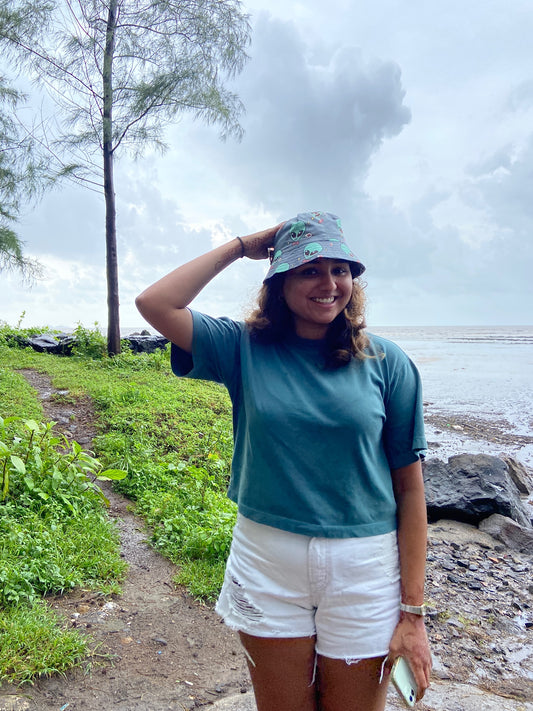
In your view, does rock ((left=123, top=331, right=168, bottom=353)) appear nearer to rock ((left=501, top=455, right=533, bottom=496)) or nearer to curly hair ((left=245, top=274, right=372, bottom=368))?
rock ((left=501, top=455, right=533, bottom=496))

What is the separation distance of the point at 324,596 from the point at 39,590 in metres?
2.31

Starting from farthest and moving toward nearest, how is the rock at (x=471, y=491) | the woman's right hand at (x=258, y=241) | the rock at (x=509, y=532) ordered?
the rock at (x=471, y=491) → the rock at (x=509, y=532) → the woman's right hand at (x=258, y=241)

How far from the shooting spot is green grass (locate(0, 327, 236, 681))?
10.3ft

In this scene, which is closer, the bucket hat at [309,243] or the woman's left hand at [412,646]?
the woman's left hand at [412,646]

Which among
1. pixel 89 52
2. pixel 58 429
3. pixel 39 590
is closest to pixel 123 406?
pixel 58 429

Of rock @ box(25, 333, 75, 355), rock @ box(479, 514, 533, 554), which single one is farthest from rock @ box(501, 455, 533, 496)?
rock @ box(25, 333, 75, 355)

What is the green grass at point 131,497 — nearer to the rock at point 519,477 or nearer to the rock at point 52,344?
the rock at point 519,477

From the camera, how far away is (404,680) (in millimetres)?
1477

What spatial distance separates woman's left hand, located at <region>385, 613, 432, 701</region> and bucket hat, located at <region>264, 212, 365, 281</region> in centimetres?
103

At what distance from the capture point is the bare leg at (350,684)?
148 centimetres

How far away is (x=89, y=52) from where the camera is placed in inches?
471

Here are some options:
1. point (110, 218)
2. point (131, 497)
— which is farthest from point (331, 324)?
point (110, 218)

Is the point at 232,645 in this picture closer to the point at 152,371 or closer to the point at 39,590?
the point at 39,590

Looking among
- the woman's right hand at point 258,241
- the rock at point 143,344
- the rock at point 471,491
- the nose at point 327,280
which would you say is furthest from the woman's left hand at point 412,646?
the rock at point 143,344
